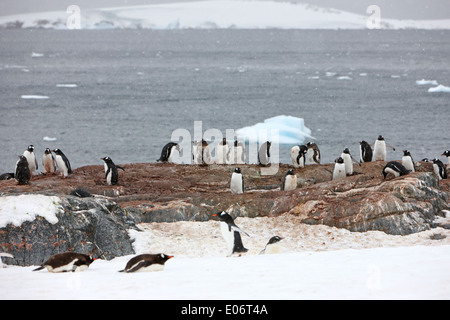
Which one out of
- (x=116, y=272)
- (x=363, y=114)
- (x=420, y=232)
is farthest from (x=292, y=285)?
(x=363, y=114)

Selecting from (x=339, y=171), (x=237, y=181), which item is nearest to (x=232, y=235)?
(x=237, y=181)

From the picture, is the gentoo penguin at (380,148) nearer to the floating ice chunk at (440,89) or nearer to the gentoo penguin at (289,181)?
the gentoo penguin at (289,181)

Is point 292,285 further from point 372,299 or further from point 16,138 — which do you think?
point 16,138

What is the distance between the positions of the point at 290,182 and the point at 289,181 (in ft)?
0.21

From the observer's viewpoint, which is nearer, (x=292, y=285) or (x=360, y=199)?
(x=292, y=285)

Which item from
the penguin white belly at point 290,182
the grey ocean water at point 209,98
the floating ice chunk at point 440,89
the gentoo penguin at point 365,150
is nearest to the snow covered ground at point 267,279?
the penguin white belly at point 290,182

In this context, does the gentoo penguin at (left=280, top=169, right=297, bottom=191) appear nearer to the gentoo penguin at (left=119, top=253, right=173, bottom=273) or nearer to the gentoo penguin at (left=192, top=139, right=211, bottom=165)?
the gentoo penguin at (left=192, top=139, right=211, bottom=165)

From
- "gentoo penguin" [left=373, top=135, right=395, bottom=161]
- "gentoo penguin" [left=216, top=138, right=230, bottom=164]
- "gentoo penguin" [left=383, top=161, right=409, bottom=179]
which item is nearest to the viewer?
"gentoo penguin" [left=383, top=161, right=409, bottom=179]

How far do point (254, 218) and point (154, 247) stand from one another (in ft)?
9.55

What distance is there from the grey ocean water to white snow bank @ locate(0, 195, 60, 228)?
29307 millimetres

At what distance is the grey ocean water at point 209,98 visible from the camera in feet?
166

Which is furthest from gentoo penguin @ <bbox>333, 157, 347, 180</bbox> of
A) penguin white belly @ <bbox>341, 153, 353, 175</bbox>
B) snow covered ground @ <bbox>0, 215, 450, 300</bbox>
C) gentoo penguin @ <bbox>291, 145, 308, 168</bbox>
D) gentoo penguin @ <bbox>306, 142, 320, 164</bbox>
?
snow covered ground @ <bbox>0, 215, 450, 300</bbox>

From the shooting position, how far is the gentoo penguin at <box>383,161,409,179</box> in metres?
16.4
